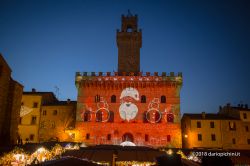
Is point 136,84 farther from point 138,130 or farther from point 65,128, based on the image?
point 65,128

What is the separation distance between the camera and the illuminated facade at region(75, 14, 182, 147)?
37344 millimetres

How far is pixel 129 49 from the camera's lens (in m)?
44.0

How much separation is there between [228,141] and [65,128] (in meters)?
24.1

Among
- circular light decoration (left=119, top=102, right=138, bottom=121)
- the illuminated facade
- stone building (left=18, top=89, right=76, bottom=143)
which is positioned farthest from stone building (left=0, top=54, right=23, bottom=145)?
circular light decoration (left=119, top=102, right=138, bottom=121)

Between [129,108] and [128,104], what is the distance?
62cm

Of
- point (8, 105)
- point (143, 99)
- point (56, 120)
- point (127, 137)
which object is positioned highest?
point (143, 99)

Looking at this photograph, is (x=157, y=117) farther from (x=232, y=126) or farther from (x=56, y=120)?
(x=56, y=120)

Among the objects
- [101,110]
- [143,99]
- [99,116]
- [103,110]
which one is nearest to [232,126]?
[143,99]

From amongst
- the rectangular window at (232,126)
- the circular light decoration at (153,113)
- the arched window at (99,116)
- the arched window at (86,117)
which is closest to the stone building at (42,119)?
the arched window at (86,117)

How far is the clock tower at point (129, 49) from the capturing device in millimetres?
43188

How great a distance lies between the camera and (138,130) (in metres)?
37.6

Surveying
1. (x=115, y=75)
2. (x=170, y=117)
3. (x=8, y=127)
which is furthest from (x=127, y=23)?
(x=8, y=127)

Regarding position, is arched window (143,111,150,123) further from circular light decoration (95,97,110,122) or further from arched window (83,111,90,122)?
arched window (83,111,90,122)

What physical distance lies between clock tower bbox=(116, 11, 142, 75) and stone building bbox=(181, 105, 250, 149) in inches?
501
